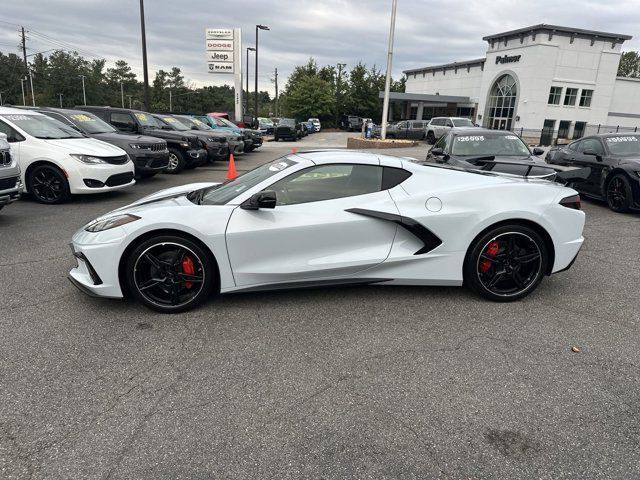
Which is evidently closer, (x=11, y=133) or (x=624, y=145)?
(x=11, y=133)

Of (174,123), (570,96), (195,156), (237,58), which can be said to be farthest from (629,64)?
(195,156)

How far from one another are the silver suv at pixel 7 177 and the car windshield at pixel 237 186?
4010mm

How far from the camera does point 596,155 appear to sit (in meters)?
8.93

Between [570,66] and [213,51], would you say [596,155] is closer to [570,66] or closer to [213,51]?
[213,51]

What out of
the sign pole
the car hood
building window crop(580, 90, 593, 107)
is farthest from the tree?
the car hood

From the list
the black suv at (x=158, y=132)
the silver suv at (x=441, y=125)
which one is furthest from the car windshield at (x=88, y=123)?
the silver suv at (x=441, y=125)

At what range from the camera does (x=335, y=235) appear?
150 inches

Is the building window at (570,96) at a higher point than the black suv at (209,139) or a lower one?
higher

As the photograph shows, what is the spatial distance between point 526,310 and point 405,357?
4.92 feet

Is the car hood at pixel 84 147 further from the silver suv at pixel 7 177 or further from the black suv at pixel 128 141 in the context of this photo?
the silver suv at pixel 7 177

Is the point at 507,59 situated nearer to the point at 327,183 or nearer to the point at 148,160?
the point at 148,160

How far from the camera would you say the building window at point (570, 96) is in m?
40.2

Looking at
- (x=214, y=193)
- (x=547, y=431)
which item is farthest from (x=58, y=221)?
(x=547, y=431)

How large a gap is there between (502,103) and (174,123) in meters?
37.2
